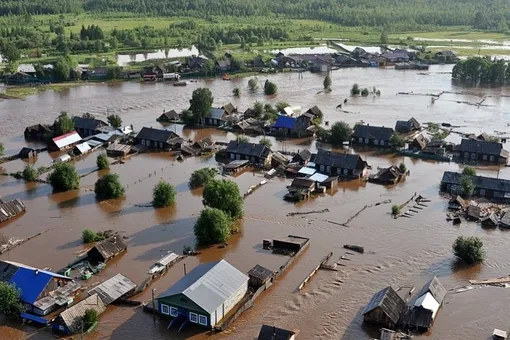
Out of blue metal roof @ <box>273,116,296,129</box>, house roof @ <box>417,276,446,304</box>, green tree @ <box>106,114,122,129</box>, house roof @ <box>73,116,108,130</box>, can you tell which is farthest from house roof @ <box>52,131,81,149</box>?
house roof @ <box>417,276,446,304</box>

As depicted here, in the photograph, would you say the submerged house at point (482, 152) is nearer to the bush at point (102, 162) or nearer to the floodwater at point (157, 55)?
the bush at point (102, 162)

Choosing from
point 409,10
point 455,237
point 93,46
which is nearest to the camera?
point 455,237

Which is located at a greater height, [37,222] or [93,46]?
[93,46]

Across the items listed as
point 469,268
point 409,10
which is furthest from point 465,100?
point 409,10

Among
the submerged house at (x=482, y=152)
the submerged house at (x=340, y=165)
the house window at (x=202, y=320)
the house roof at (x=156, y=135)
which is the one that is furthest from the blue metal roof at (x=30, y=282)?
the submerged house at (x=482, y=152)

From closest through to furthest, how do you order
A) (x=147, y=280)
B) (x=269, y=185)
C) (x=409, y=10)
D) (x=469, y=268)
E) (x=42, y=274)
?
(x=42, y=274) → (x=147, y=280) → (x=469, y=268) → (x=269, y=185) → (x=409, y=10)

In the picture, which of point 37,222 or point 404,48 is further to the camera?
point 404,48

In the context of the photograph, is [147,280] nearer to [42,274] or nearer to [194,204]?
[42,274]
